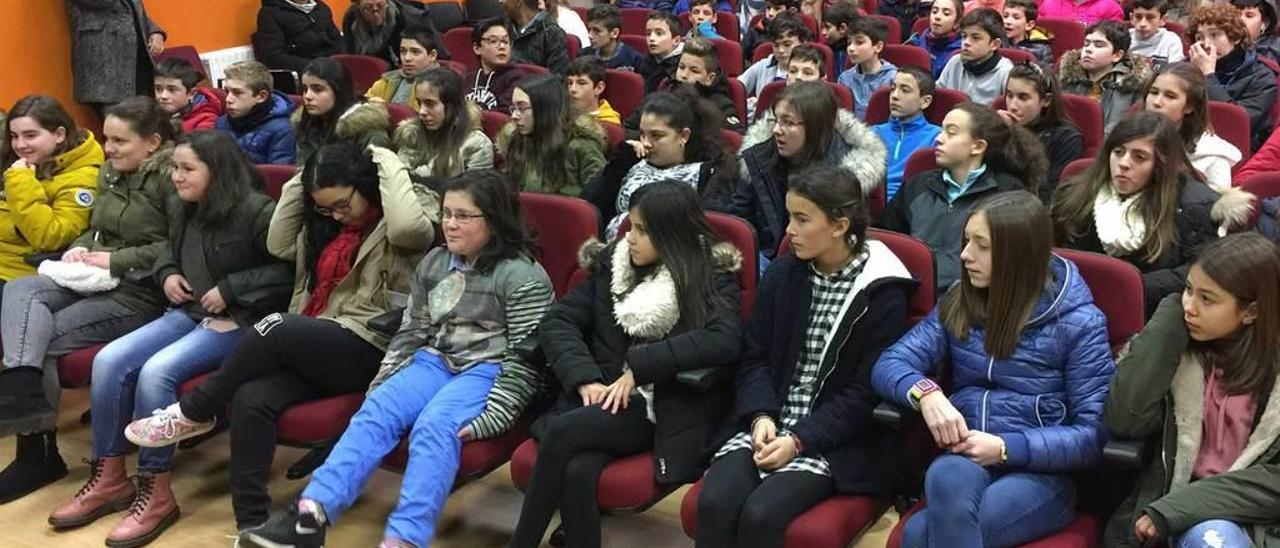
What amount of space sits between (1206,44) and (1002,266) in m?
3.00

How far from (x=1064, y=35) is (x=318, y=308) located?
4.26 m

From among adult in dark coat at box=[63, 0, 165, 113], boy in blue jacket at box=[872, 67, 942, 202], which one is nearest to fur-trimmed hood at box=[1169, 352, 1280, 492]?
boy in blue jacket at box=[872, 67, 942, 202]

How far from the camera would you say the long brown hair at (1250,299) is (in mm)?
2197

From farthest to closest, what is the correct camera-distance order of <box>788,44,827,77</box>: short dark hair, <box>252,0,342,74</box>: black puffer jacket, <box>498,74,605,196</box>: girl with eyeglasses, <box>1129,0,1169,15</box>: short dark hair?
<box>252,0,342,74</box>: black puffer jacket
<box>1129,0,1169,15</box>: short dark hair
<box>788,44,827,77</box>: short dark hair
<box>498,74,605,196</box>: girl with eyeglasses

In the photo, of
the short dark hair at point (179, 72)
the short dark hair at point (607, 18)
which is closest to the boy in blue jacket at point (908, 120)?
the short dark hair at point (607, 18)

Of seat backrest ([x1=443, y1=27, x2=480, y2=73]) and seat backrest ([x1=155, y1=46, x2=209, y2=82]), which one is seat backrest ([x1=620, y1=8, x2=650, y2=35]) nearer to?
seat backrest ([x1=443, y1=27, x2=480, y2=73])

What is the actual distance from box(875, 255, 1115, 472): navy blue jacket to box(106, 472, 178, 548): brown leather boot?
71.4 inches

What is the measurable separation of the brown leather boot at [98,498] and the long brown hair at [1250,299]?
258 centimetres

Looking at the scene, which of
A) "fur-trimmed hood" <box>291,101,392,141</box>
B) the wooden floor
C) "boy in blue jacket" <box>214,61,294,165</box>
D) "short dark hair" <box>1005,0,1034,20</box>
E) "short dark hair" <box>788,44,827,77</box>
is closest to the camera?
the wooden floor

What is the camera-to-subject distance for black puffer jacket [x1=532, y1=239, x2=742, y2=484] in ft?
8.87

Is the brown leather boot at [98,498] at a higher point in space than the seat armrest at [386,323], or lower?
lower

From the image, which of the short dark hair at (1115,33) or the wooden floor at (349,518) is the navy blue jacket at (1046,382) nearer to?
the wooden floor at (349,518)

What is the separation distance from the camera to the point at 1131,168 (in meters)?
2.93

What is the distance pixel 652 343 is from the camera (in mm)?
2814
